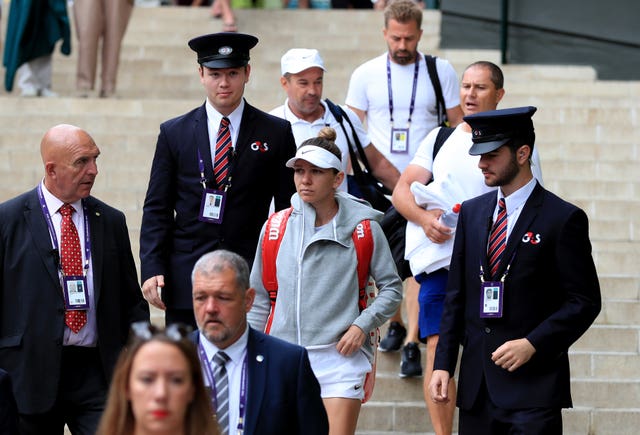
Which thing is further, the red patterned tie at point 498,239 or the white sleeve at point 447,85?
the white sleeve at point 447,85

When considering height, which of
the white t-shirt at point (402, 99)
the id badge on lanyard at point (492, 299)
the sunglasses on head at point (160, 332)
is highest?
the white t-shirt at point (402, 99)

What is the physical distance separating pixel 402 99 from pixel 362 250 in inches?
97.3

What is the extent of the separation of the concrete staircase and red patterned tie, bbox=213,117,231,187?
2.07 metres

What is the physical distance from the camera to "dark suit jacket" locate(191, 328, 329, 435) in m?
5.88

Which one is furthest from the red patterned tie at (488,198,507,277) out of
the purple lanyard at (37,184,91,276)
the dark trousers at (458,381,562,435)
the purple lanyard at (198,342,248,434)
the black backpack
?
the black backpack

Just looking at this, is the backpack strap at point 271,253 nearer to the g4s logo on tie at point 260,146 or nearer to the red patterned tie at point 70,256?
the g4s logo on tie at point 260,146

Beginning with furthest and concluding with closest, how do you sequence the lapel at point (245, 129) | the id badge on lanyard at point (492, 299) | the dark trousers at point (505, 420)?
the lapel at point (245, 129) < the id badge on lanyard at point (492, 299) < the dark trousers at point (505, 420)

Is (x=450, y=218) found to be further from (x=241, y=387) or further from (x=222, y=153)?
(x=241, y=387)

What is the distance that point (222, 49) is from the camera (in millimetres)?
7828

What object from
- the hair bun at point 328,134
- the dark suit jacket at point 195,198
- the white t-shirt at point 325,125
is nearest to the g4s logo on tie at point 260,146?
the dark suit jacket at point 195,198

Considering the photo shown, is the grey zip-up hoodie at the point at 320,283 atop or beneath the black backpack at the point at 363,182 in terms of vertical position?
beneath

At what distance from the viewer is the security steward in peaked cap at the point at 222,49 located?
7809 millimetres

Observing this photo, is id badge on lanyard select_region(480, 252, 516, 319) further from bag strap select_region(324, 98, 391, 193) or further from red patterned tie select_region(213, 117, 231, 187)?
bag strap select_region(324, 98, 391, 193)

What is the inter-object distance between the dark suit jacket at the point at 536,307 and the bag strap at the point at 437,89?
2.68 metres
